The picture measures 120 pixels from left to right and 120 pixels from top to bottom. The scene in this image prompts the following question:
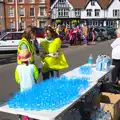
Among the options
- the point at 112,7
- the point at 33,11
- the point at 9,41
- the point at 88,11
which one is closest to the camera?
the point at 9,41

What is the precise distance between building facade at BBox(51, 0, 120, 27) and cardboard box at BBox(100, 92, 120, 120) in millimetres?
69921

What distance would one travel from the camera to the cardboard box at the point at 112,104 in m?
5.06

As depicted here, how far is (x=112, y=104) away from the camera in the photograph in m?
5.14

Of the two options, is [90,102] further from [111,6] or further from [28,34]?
[111,6]

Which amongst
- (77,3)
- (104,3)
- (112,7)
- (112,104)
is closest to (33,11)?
(77,3)

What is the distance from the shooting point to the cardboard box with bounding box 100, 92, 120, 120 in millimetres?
5062

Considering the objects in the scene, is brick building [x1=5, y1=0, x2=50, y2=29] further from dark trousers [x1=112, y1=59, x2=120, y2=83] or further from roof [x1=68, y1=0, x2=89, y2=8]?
dark trousers [x1=112, y1=59, x2=120, y2=83]

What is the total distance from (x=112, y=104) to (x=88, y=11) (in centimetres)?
7260

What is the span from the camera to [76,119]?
16.4ft

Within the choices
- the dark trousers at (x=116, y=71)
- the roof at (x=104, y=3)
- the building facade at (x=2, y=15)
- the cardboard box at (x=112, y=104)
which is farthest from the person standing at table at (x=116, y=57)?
the roof at (x=104, y=3)

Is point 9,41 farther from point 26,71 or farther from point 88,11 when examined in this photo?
point 88,11

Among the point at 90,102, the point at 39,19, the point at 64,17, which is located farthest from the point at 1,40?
the point at 64,17

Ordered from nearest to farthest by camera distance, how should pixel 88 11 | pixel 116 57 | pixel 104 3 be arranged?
pixel 116 57, pixel 88 11, pixel 104 3

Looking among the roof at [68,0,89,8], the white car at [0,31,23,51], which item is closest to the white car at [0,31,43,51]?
the white car at [0,31,23,51]
